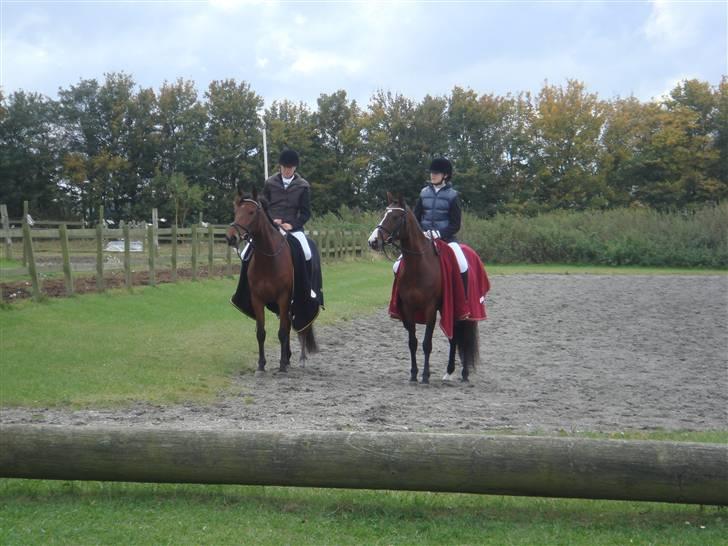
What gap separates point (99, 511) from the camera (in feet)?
16.1

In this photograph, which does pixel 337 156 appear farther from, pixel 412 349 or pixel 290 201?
pixel 412 349

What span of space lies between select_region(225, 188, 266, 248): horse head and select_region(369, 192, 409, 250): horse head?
165cm

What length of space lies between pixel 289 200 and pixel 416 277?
2.38 metres

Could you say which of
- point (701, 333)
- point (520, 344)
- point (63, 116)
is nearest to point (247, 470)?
point (520, 344)

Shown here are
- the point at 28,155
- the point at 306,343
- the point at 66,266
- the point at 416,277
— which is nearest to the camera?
the point at 416,277

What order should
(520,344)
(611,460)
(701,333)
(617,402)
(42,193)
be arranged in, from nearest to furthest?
(611,460), (617,402), (520,344), (701,333), (42,193)

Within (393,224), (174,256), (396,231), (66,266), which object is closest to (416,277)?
(396,231)

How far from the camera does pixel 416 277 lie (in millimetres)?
10078

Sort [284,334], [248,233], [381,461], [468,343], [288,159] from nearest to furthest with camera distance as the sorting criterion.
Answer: [381,461]
[248,233]
[468,343]
[284,334]
[288,159]

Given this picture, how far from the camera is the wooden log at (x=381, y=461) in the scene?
466cm

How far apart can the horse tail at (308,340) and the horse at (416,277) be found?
6.11 feet

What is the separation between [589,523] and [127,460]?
2.90 meters

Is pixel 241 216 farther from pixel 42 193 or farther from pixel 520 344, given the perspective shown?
pixel 42 193

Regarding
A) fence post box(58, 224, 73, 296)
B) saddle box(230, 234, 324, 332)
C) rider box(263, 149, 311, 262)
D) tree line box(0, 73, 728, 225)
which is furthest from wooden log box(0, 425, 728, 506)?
tree line box(0, 73, 728, 225)
